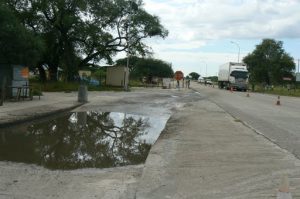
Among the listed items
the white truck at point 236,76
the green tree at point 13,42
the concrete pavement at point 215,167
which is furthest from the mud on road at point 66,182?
the white truck at point 236,76

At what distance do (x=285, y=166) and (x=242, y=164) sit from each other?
795mm

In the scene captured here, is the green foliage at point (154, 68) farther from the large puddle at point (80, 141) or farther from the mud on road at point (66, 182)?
the mud on road at point (66, 182)

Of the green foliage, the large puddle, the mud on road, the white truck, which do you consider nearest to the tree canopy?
the white truck

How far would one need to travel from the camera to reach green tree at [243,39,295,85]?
127000 mm

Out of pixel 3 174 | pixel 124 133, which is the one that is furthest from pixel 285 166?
pixel 124 133

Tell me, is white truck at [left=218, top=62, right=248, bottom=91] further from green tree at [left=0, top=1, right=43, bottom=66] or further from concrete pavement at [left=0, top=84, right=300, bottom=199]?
concrete pavement at [left=0, top=84, right=300, bottom=199]

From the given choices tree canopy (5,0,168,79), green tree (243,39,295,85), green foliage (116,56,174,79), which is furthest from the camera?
green foliage (116,56,174,79)

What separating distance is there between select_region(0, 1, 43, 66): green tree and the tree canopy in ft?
67.6

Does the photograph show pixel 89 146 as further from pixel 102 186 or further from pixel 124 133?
pixel 102 186

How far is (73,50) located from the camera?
181 feet

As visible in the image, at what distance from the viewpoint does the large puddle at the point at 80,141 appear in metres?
10.8

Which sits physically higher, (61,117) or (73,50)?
(73,50)

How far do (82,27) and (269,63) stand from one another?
284 ft

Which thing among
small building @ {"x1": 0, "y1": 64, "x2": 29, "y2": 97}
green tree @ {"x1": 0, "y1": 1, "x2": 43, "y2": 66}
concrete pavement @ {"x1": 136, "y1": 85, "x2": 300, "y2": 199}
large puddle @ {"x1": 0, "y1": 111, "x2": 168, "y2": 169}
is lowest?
large puddle @ {"x1": 0, "y1": 111, "x2": 168, "y2": 169}
